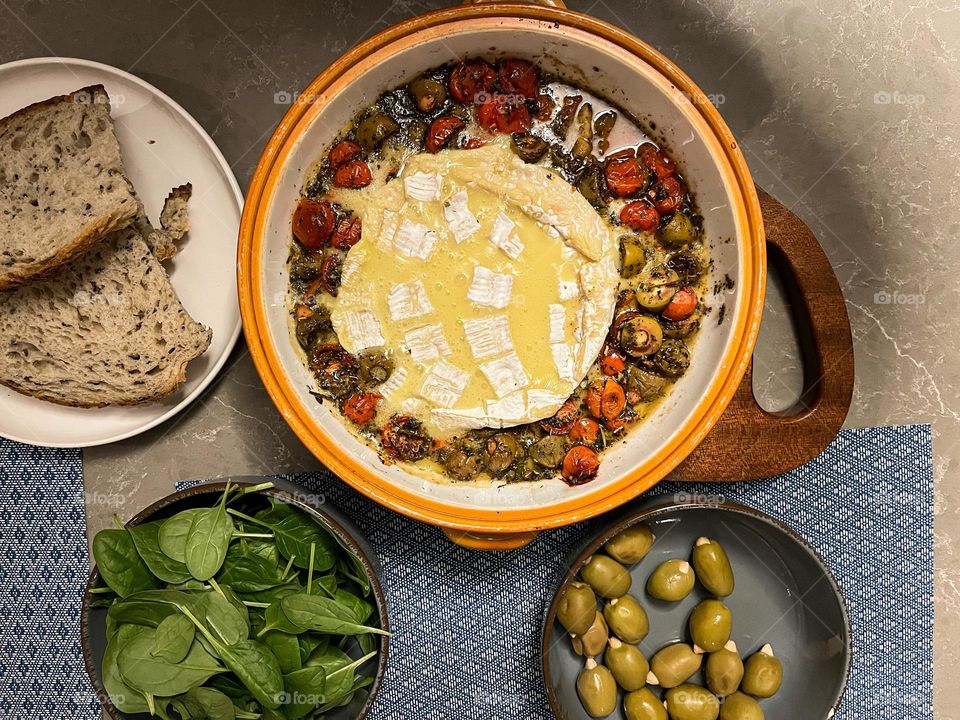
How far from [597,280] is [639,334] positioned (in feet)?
0.66

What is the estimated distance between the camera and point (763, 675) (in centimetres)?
224

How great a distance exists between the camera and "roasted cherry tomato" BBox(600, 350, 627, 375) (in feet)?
7.17

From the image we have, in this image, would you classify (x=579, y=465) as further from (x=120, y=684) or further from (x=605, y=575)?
(x=120, y=684)

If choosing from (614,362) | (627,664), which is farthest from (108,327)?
(627,664)

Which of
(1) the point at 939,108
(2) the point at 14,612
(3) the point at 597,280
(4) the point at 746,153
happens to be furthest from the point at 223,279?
(1) the point at 939,108

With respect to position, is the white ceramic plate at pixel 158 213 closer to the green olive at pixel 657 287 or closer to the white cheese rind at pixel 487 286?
the white cheese rind at pixel 487 286

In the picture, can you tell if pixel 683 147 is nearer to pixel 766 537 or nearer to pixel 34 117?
pixel 766 537

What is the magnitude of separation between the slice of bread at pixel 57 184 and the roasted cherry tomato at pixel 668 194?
1.52 metres

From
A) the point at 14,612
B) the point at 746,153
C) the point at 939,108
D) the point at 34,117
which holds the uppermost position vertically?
the point at 939,108

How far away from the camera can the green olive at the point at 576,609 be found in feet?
6.98

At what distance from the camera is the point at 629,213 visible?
7.07ft

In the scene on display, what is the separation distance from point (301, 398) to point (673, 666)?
1.39 meters

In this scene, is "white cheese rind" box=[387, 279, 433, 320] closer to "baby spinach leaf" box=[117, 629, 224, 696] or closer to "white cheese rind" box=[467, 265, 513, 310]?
"white cheese rind" box=[467, 265, 513, 310]

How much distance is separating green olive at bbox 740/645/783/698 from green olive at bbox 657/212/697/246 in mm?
1295
